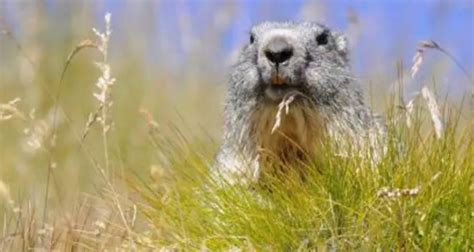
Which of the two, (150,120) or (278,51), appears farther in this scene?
(150,120)

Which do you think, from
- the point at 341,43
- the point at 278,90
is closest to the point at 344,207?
the point at 278,90

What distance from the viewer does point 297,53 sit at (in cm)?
407

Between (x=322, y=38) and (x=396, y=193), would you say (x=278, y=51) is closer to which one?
(x=322, y=38)

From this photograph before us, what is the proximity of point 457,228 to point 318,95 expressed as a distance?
88 cm

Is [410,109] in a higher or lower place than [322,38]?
lower

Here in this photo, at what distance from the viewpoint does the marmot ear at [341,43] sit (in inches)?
179

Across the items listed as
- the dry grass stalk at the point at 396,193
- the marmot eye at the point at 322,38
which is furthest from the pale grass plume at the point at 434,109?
the marmot eye at the point at 322,38

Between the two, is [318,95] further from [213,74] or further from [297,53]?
[213,74]

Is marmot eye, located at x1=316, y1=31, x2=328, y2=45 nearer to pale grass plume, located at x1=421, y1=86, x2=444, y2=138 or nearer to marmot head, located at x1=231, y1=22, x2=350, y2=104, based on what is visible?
marmot head, located at x1=231, y1=22, x2=350, y2=104

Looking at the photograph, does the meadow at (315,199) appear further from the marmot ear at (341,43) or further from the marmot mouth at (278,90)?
the marmot mouth at (278,90)

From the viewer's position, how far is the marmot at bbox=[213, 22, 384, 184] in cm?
400

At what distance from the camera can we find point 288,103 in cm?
397

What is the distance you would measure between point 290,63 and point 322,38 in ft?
1.35

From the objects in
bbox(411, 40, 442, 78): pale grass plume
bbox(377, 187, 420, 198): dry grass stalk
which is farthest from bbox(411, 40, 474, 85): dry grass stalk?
bbox(377, 187, 420, 198): dry grass stalk
